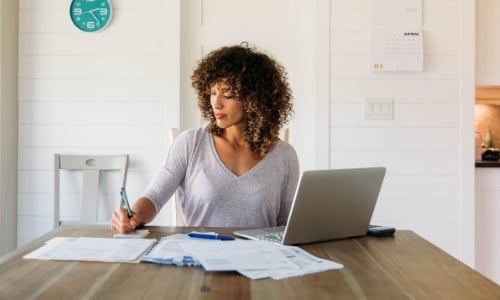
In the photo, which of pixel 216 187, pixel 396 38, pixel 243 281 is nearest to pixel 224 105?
pixel 216 187

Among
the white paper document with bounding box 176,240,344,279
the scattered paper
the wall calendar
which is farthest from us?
the wall calendar

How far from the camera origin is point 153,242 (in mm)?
1164

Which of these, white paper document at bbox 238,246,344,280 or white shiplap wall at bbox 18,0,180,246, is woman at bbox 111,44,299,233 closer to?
white paper document at bbox 238,246,344,280

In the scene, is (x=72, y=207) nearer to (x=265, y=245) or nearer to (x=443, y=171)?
(x=265, y=245)

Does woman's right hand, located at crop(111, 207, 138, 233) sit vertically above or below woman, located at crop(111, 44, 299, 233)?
below

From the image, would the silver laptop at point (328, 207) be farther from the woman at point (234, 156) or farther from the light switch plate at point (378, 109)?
the light switch plate at point (378, 109)

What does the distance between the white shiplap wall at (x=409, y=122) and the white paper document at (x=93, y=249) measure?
1.59 metres

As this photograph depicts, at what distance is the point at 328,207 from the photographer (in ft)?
3.81

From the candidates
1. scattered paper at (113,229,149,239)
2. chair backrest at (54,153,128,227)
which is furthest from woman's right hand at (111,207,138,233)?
chair backrest at (54,153,128,227)

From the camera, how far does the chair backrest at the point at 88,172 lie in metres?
2.61

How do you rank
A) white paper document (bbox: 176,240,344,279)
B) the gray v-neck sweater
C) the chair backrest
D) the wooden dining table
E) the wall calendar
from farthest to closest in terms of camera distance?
the chair backrest < the wall calendar < the gray v-neck sweater < white paper document (bbox: 176,240,344,279) < the wooden dining table

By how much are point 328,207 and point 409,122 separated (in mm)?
1549

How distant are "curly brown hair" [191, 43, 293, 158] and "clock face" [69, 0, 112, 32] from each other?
46.1 inches

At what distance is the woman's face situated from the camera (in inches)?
62.9
